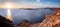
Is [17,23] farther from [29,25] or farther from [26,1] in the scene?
[26,1]

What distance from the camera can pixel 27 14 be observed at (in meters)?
1.40

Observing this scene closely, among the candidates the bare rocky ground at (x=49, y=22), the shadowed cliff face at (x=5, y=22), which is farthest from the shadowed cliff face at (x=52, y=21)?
the shadowed cliff face at (x=5, y=22)

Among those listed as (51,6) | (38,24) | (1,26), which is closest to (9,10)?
(1,26)

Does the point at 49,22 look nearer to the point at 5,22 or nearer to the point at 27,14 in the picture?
the point at 27,14

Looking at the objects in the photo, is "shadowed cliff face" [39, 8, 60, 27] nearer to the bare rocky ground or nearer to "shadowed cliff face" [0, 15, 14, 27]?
the bare rocky ground

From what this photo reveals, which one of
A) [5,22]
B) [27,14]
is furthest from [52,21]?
[5,22]

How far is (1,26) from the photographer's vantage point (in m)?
1.37

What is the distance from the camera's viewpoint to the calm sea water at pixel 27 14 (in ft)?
4.53

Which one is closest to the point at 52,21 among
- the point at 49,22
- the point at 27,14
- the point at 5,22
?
the point at 49,22

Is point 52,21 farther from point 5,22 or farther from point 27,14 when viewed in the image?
point 5,22

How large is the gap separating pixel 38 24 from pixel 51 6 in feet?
0.76

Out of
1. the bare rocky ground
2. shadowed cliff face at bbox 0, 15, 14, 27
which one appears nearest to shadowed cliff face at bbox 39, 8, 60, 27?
the bare rocky ground

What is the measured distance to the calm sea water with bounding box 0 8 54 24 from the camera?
138cm

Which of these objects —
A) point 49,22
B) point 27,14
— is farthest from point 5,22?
point 49,22
